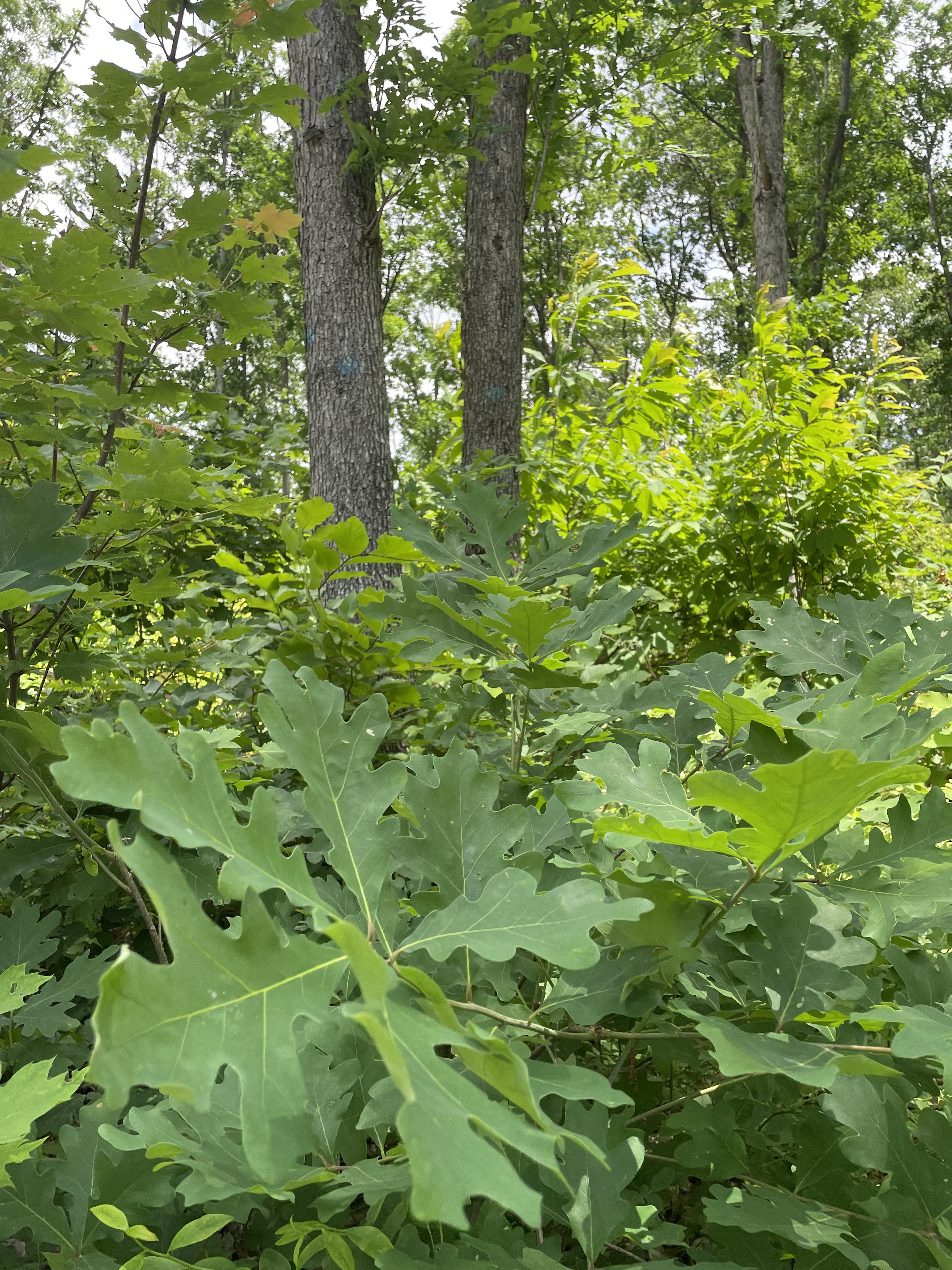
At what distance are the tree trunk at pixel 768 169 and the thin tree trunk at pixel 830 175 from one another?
674cm

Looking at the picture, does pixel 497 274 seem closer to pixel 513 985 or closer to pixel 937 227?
pixel 513 985

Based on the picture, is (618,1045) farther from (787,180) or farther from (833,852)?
(787,180)

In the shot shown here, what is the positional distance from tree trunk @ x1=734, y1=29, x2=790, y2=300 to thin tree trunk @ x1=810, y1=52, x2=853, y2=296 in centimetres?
674

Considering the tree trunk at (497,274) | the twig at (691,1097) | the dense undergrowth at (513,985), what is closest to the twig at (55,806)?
the dense undergrowth at (513,985)

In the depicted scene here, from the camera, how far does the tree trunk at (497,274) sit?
398cm

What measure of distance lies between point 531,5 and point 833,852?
179 inches

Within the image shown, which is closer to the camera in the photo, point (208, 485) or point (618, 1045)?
point (618, 1045)

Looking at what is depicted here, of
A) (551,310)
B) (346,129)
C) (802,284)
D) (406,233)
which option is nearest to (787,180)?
(802,284)


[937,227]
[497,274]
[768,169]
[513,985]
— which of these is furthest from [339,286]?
[937,227]

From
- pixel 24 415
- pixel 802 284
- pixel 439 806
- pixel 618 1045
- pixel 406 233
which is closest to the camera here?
pixel 439 806

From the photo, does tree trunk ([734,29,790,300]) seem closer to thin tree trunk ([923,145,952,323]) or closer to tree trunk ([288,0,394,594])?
tree trunk ([288,0,394,594])

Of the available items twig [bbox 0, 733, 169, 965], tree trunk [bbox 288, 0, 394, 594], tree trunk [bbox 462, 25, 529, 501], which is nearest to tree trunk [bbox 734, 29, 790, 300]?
tree trunk [bbox 462, 25, 529, 501]

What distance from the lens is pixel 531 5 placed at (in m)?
3.97

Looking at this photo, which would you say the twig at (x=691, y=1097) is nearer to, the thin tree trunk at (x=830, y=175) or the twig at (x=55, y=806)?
the twig at (x=55, y=806)
